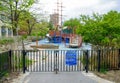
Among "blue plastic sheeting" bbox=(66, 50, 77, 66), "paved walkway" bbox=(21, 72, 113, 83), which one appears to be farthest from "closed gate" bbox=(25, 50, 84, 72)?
"paved walkway" bbox=(21, 72, 113, 83)

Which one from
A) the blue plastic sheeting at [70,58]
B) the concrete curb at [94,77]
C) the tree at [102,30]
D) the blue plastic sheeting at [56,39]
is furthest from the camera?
the blue plastic sheeting at [56,39]

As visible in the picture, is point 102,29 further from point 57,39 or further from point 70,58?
point 57,39

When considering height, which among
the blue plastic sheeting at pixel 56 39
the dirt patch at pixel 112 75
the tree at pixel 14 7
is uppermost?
the tree at pixel 14 7

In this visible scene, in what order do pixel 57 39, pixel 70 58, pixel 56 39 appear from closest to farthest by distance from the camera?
pixel 70 58
pixel 56 39
pixel 57 39

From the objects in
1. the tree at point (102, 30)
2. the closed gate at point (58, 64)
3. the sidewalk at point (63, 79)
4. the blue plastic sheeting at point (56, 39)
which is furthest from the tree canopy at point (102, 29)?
the blue plastic sheeting at point (56, 39)

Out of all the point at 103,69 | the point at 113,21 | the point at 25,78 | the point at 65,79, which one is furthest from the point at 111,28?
the point at 25,78

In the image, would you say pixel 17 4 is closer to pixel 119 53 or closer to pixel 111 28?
pixel 111 28

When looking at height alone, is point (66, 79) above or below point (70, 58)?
below

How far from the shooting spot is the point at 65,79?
10039 mm

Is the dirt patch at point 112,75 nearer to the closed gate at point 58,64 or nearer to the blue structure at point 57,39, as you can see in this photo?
the closed gate at point 58,64

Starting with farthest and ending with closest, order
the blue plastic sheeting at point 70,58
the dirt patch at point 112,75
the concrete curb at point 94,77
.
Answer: the blue plastic sheeting at point 70,58 < the dirt patch at point 112,75 < the concrete curb at point 94,77

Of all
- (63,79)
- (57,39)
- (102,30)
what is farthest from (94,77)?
(57,39)

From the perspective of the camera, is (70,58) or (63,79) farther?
(70,58)

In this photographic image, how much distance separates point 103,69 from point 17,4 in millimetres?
7155
